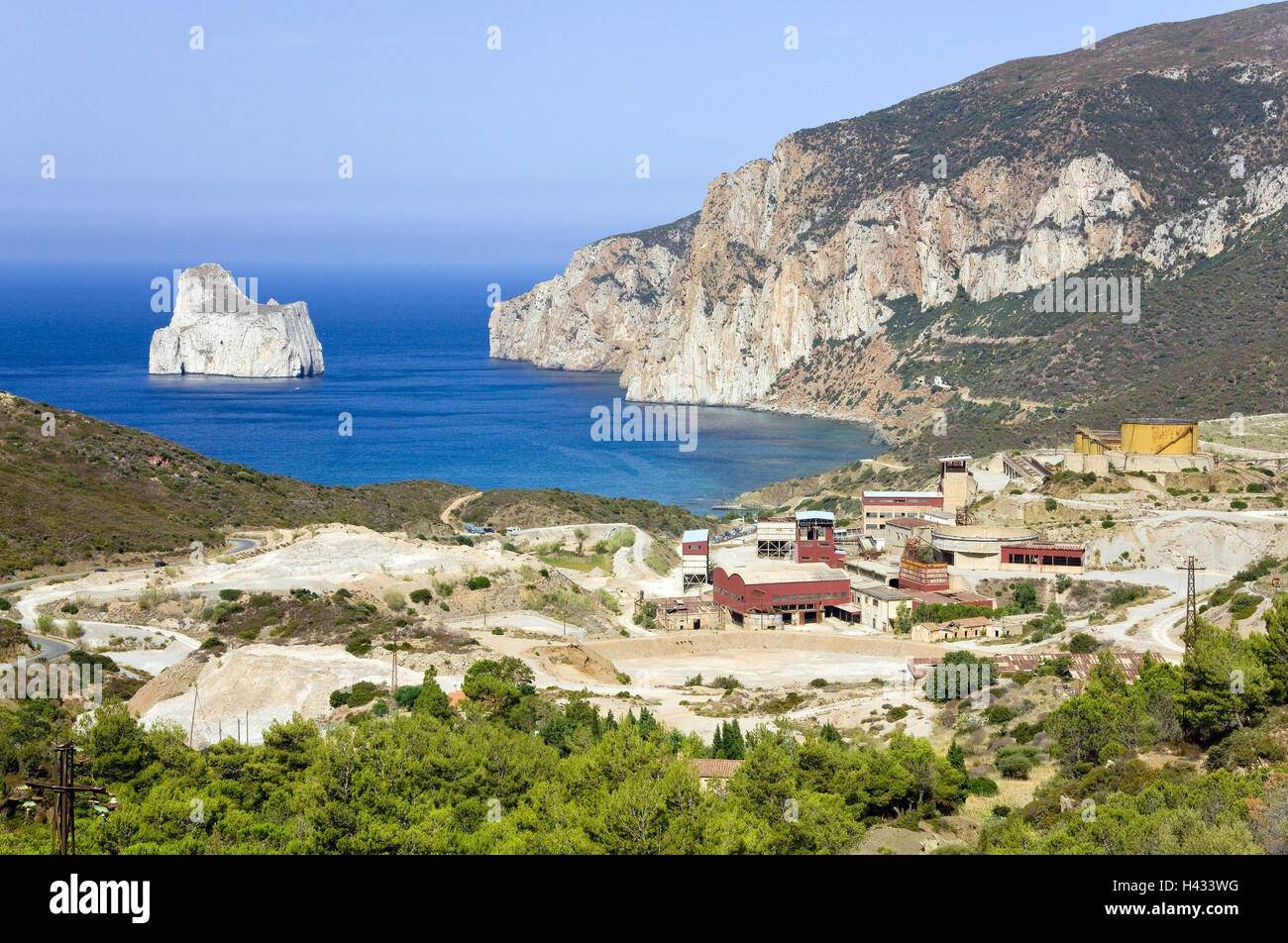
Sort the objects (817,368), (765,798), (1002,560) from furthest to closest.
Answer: (817,368), (1002,560), (765,798)

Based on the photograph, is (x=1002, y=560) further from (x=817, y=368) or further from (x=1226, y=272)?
(x=817, y=368)

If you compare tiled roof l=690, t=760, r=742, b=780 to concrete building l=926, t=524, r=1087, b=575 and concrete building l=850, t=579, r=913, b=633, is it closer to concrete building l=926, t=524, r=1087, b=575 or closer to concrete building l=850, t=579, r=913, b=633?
concrete building l=850, t=579, r=913, b=633

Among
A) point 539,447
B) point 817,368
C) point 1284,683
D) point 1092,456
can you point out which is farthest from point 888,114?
point 1284,683

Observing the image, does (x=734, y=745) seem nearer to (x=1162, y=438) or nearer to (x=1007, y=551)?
(x=1007, y=551)

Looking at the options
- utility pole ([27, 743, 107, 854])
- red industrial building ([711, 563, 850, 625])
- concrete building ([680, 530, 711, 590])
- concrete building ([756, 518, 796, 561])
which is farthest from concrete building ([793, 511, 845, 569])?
utility pole ([27, 743, 107, 854])
